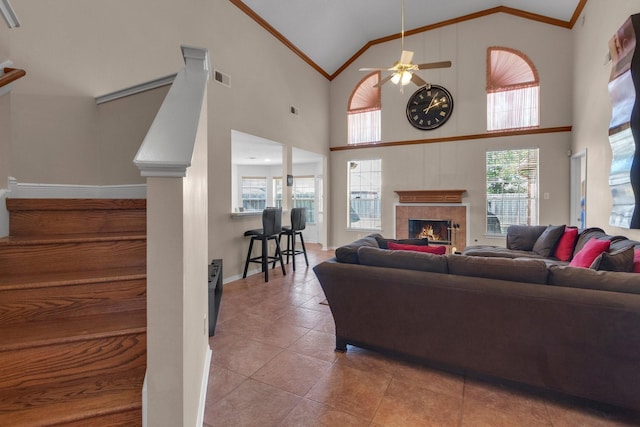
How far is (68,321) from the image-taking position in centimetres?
139

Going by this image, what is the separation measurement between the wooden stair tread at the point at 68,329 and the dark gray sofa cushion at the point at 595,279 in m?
2.25

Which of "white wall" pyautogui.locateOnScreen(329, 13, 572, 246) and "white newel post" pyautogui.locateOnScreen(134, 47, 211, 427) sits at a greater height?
"white wall" pyautogui.locateOnScreen(329, 13, 572, 246)

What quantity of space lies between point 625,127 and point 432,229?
360cm

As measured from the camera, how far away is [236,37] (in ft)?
14.6

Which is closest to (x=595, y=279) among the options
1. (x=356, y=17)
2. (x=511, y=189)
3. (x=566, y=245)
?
(x=566, y=245)

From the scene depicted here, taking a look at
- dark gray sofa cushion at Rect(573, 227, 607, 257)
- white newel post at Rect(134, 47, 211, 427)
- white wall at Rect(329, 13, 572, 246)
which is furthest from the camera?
white wall at Rect(329, 13, 572, 246)

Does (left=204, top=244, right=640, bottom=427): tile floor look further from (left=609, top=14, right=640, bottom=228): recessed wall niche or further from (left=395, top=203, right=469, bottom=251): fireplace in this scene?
(left=395, top=203, right=469, bottom=251): fireplace

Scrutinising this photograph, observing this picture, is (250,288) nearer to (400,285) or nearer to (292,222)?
(292,222)

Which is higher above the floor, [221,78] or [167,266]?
[221,78]

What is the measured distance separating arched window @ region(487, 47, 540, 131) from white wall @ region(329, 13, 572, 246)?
0.36ft

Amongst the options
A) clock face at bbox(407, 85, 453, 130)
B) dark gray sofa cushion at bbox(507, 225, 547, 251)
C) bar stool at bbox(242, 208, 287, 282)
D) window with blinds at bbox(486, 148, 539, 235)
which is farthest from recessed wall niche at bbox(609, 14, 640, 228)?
bar stool at bbox(242, 208, 287, 282)

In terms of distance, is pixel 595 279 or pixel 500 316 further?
pixel 500 316

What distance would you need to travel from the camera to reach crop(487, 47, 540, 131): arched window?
560 centimetres

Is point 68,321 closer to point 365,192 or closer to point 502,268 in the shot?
point 502,268
